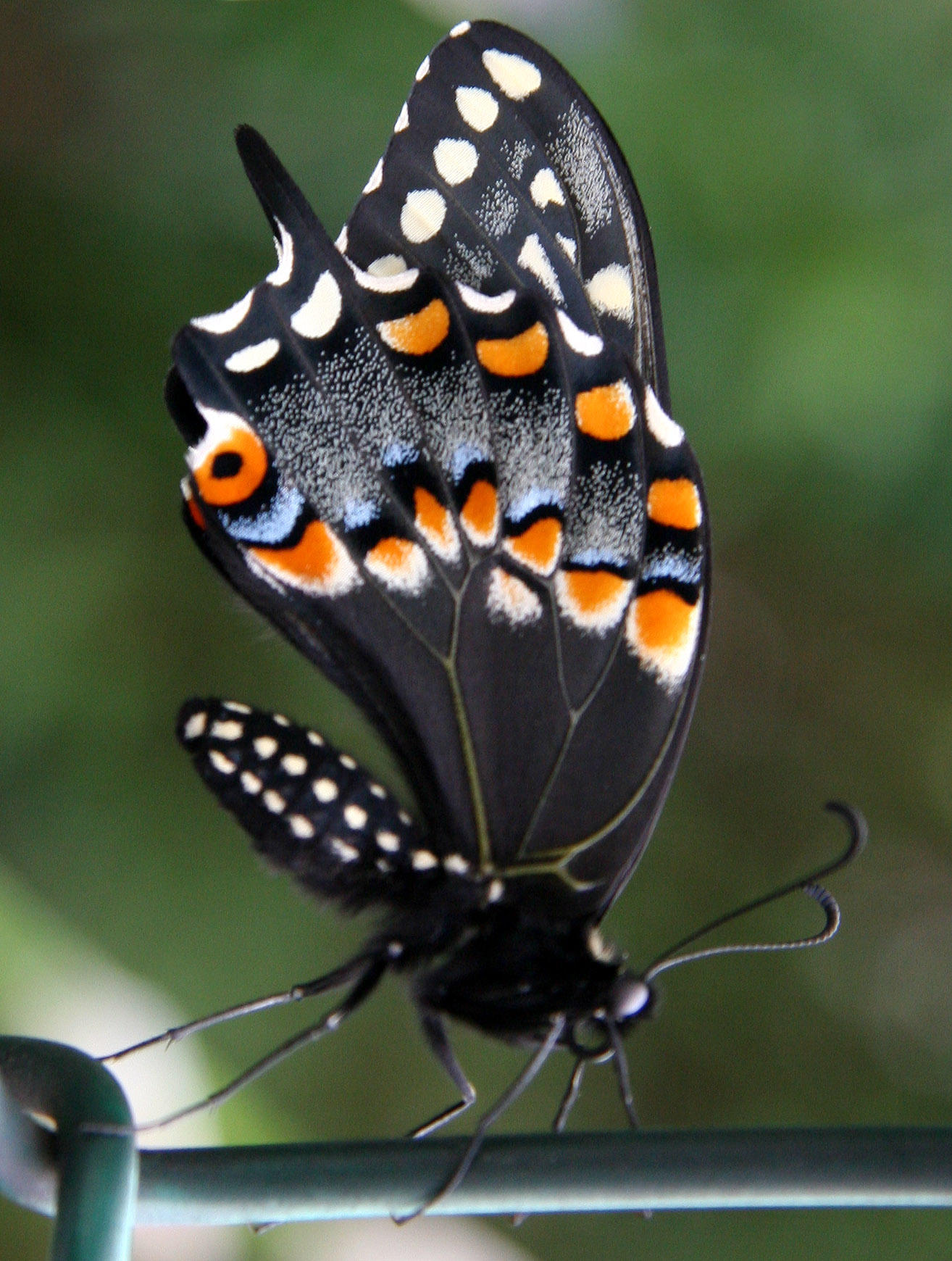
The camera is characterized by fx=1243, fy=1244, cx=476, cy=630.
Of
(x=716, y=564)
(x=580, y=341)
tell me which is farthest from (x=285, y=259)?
(x=716, y=564)

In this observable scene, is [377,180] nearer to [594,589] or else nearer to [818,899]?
[594,589]

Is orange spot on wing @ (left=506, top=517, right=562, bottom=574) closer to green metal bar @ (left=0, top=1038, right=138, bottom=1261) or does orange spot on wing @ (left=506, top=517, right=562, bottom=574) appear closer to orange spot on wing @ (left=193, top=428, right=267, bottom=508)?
orange spot on wing @ (left=193, top=428, right=267, bottom=508)

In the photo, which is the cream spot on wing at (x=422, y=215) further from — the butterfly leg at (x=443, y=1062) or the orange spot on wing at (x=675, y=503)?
the butterfly leg at (x=443, y=1062)

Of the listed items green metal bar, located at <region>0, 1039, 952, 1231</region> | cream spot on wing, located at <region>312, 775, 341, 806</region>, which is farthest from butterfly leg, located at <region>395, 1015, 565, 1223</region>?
cream spot on wing, located at <region>312, 775, 341, 806</region>

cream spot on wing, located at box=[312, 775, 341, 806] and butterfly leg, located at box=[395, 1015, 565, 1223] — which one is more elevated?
cream spot on wing, located at box=[312, 775, 341, 806]

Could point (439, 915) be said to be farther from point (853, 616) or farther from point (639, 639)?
point (853, 616)
